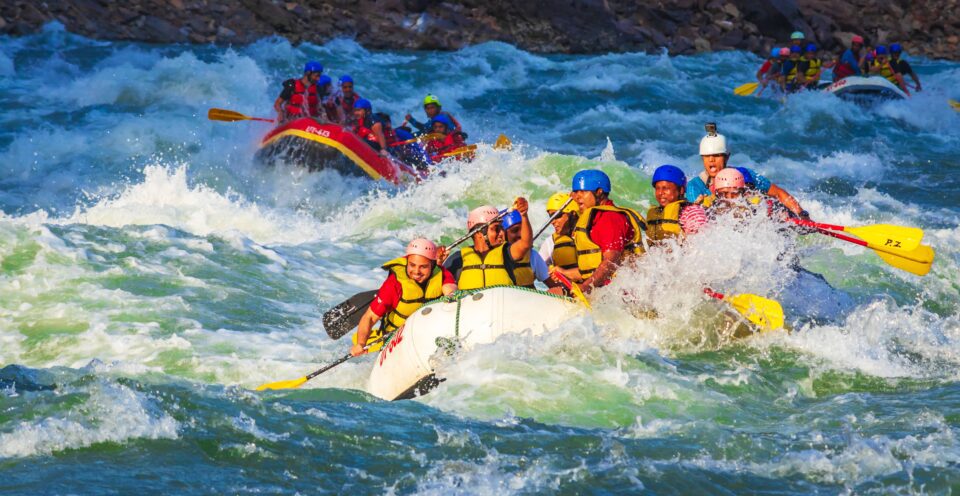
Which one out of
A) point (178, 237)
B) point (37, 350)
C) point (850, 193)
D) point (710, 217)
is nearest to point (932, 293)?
point (710, 217)

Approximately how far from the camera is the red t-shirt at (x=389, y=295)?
738cm

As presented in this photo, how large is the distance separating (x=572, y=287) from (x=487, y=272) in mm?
576

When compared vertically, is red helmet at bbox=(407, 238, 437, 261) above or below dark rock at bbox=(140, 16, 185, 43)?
below

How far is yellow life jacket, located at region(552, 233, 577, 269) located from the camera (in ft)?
25.9

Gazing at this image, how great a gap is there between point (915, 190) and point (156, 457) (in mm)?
12566

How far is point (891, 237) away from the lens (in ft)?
28.8

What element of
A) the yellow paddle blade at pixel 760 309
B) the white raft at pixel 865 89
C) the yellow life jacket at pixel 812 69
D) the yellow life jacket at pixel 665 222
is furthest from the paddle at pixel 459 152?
the yellow life jacket at pixel 812 69

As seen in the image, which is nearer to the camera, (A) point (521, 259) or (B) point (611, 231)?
(A) point (521, 259)

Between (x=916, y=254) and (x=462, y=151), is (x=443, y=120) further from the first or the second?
(x=916, y=254)

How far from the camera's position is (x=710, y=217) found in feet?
26.4

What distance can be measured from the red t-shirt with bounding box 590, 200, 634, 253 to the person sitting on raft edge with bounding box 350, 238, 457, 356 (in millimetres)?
979

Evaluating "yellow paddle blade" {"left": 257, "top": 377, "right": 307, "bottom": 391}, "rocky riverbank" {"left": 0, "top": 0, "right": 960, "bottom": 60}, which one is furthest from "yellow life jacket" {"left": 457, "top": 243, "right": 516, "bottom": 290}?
"rocky riverbank" {"left": 0, "top": 0, "right": 960, "bottom": 60}

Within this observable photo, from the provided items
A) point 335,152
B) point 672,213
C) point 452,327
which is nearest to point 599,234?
point 672,213

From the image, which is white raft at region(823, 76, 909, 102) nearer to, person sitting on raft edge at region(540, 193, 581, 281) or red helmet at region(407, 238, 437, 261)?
person sitting on raft edge at region(540, 193, 581, 281)
